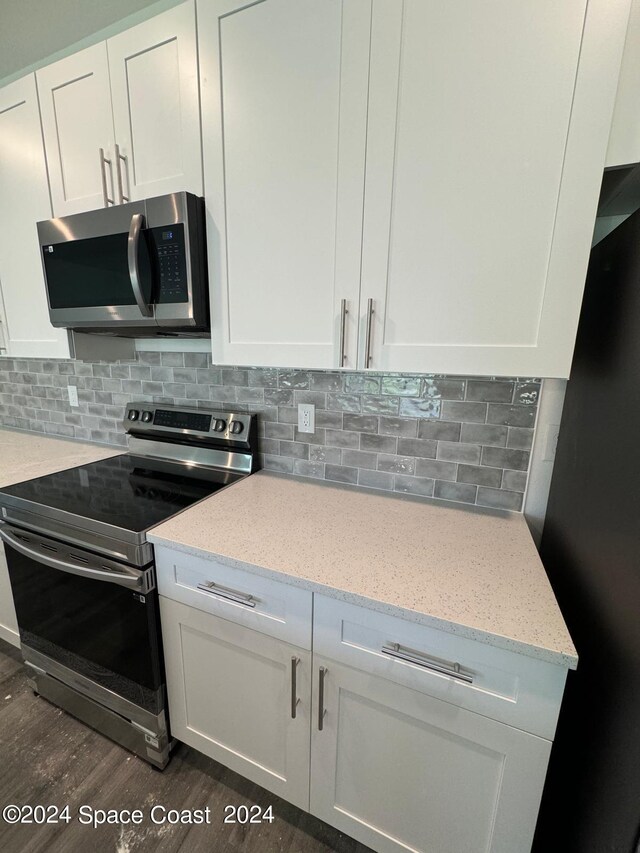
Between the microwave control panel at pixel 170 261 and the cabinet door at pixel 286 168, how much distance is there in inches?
3.6

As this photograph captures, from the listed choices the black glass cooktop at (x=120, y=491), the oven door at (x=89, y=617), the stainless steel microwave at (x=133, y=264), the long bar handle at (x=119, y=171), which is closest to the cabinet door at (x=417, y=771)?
the oven door at (x=89, y=617)

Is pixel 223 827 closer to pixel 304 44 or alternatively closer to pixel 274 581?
pixel 274 581

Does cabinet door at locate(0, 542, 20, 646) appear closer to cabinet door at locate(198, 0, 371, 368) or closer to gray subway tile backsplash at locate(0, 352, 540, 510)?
gray subway tile backsplash at locate(0, 352, 540, 510)

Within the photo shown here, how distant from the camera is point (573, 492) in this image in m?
0.94

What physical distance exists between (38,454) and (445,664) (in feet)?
6.86

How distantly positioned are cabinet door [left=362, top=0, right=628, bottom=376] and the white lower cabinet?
69 cm

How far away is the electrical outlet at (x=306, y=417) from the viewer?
1444mm

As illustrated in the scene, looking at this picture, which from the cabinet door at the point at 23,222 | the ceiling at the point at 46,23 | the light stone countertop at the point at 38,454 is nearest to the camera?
the cabinet door at the point at 23,222

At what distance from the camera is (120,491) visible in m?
1.36

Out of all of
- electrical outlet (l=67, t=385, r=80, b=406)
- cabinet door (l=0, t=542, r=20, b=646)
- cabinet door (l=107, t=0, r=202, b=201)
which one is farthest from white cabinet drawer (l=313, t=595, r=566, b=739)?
electrical outlet (l=67, t=385, r=80, b=406)

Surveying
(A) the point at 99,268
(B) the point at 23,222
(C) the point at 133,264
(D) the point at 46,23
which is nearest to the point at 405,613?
(C) the point at 133,264

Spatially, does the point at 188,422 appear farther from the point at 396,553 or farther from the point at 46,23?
the point at 46,23

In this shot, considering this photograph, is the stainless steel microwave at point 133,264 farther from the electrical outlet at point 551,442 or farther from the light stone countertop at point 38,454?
the electrical outlet at point 551,442

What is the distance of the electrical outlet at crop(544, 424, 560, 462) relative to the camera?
112 cm
